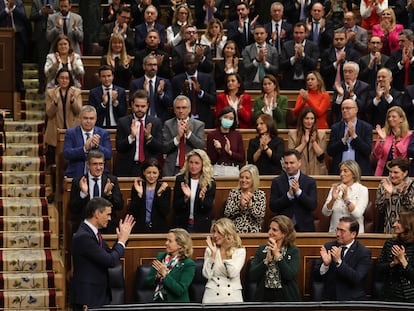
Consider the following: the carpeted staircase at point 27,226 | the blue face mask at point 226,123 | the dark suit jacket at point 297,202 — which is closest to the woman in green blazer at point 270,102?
the blue face mask at point 226,123

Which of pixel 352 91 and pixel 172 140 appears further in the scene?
pixel 352 91

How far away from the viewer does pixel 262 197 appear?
8523 mm

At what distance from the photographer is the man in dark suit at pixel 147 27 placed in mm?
11555

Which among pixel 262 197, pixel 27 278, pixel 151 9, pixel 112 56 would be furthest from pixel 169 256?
pixel 151 9

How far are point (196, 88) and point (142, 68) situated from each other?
31.3 inches

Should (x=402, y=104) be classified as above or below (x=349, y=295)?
above

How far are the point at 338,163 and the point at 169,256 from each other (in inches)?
92.0

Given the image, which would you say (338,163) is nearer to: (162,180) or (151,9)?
(162,180)

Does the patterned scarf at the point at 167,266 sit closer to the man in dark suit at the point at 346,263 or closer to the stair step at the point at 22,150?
the man in dark suit at the point at 346,263

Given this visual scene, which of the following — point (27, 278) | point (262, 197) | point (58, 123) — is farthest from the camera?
point (58, 123)

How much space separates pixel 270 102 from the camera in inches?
401

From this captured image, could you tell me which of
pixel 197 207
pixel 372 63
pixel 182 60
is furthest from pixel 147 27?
pixel 197 207

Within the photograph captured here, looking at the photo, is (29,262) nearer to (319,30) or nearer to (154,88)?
(154,88)

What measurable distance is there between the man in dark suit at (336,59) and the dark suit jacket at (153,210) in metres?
3.08
